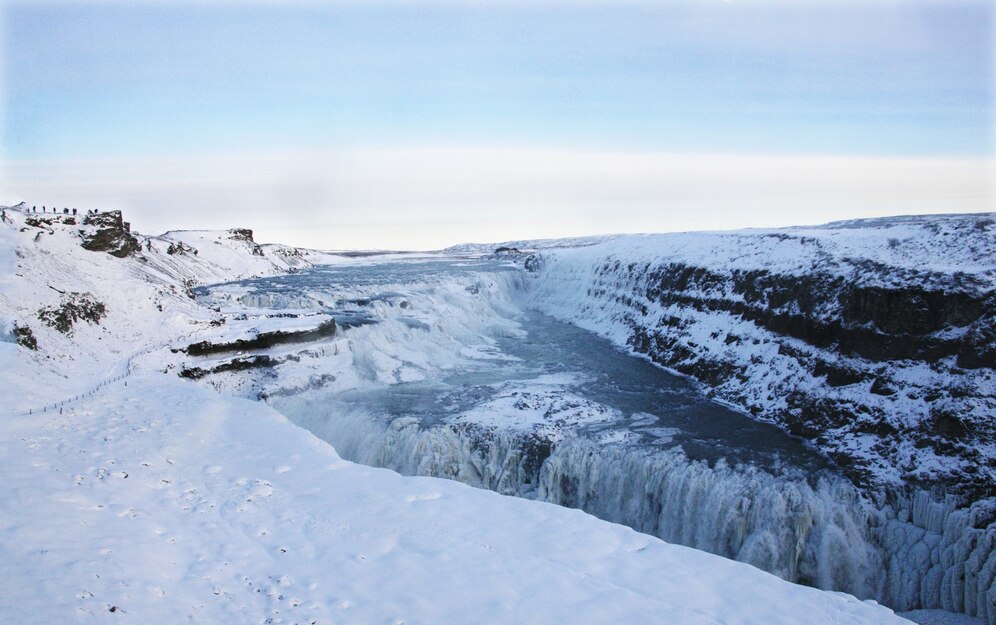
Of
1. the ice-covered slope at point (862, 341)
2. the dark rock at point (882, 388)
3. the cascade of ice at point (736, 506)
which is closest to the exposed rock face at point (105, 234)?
the cascade of ice at point (736, 506)

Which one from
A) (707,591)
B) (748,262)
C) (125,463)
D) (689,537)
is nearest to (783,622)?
(707,591)

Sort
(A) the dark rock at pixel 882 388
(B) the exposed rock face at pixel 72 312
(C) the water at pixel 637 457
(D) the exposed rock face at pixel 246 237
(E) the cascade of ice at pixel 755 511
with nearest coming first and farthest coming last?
(E) the cascade of ice at pixel 755 511 → (C) the water at pixel 637 457 → (A) the dark rock at pixel 882 388 → (B) the exposed rock face at pixel 72 312 → (D) the exposed rock face at pixel 246 237

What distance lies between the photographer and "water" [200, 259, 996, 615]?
14281 millimetres

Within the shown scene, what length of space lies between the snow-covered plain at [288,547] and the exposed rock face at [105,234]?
17.8 m

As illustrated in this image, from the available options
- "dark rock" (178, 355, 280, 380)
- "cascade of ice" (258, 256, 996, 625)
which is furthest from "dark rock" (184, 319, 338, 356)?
"cascade of ice" (258, 256, 996, 625)

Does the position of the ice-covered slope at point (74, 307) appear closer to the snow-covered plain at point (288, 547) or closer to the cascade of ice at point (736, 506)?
the snow-covered plain at point (288, 547)

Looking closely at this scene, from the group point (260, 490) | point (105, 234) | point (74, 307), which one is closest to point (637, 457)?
point (260, 490)

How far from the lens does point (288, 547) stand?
885 cm

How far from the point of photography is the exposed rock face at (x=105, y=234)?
30408 mm

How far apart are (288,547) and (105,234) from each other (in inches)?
1147

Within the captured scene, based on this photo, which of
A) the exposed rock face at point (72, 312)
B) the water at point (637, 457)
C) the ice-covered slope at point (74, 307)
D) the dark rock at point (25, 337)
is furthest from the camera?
the exposed rock face at point (72, 312)

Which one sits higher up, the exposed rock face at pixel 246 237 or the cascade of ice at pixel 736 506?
the exposed rock face at pixel 246 237

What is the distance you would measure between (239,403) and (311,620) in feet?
44.0

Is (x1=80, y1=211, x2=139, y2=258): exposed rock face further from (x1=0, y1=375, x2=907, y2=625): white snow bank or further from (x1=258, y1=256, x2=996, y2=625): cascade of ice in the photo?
(x1=0, y1=375, x2=907, y2=625): white snow bank
